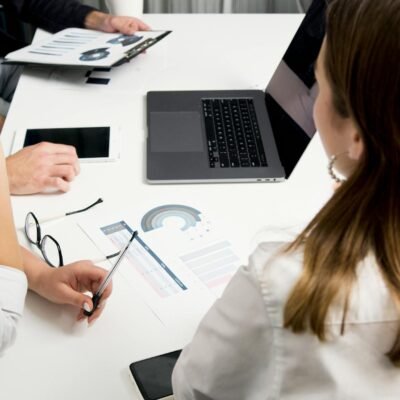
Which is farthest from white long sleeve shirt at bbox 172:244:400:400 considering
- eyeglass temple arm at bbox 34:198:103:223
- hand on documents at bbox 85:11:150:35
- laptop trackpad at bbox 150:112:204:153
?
hand on documents at bbox 85:11:150:35

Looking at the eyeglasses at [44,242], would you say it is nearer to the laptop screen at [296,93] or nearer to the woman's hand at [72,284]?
the woman's hand at [72,284]

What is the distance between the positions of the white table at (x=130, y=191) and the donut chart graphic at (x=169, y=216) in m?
0.02

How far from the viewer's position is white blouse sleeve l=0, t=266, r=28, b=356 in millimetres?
735

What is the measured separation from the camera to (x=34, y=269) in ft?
2.91

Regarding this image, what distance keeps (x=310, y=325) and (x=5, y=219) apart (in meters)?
0.47

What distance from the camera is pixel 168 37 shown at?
5.69ft

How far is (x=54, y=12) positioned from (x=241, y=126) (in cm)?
77

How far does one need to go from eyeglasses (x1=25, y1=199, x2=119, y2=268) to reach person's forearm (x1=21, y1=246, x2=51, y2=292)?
0.07 feet

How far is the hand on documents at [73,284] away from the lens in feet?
2.74

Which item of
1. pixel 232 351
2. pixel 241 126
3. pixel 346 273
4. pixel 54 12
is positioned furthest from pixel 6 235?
pixel 54 12

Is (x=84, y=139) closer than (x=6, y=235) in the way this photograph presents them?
No

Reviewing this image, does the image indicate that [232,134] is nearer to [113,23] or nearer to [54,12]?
[113,23]

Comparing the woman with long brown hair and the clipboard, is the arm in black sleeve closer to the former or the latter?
the clipboard

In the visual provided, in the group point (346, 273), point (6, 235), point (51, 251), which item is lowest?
point (51, 251)
